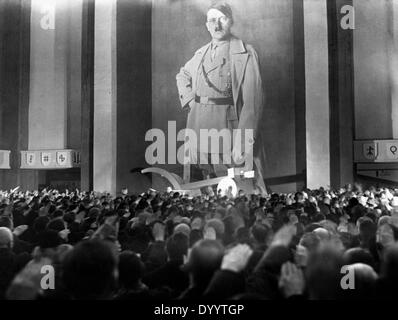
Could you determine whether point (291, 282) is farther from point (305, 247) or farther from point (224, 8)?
point (224, 8)

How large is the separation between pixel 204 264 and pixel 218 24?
62.7 feet

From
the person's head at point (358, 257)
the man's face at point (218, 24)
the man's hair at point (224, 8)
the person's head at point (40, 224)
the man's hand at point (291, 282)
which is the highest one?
the man's hair at point (224, 8)

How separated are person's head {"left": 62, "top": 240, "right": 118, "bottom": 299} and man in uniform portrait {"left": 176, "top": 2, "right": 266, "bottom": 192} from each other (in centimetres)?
1762

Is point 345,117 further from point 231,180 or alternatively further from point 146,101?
point 146,101

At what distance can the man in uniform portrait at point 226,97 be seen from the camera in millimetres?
20828

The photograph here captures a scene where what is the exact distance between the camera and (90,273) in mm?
2973

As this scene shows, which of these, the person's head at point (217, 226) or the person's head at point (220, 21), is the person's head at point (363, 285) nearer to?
the person's head at point (217, 226)

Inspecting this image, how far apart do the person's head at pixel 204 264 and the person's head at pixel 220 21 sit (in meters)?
18.7

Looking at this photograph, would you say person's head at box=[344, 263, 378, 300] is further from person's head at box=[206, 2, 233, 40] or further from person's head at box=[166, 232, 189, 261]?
person's head at box=[206, 2, 233, 40]

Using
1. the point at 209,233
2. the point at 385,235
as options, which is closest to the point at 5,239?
the point at 209,233

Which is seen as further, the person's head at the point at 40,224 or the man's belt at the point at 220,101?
the man's belt at the point at 220,101

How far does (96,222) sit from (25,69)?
17.7m

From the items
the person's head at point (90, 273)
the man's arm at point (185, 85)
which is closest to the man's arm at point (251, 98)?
the man's arm at point (185, 85)
